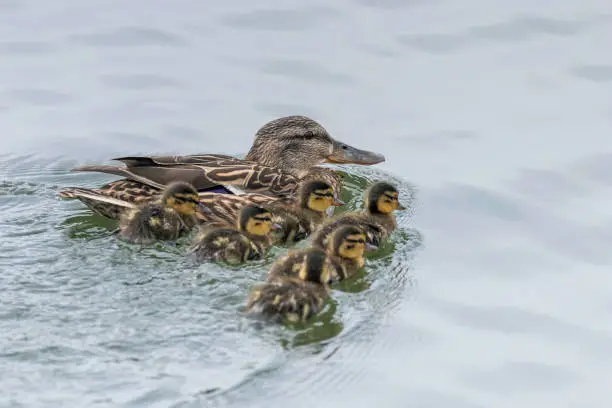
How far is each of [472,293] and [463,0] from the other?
3836 mm

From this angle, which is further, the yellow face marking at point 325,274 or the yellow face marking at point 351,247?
the yellow face marking at point 351,247

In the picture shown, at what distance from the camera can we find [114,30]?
9.89m

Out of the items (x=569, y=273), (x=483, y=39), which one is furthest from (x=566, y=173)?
(x=483, y=39)

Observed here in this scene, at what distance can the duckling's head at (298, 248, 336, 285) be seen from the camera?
652 cm

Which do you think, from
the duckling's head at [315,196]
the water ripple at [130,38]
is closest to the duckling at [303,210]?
the duckling's head at [315,196]

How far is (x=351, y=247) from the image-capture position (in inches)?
270

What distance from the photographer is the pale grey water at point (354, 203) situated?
5.85m

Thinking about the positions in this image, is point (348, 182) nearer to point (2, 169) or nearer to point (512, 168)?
point (512, 168)

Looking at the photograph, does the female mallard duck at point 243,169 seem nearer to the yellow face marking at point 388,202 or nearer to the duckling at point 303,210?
the duckling at point 303,210

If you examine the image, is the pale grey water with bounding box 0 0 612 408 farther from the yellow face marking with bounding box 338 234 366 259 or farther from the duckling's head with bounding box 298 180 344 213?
the duckling's head with bounding box 298 180 344 213

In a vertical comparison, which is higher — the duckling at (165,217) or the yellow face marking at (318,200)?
the yellow face marking at (318,200)

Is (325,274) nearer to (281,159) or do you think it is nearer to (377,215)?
(377,215)

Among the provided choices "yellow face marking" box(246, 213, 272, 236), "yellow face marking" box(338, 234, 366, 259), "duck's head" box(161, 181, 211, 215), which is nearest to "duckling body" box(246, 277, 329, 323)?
"yellow face marking" box(338, 234, 366, 259)

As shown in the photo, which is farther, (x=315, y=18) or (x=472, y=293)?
(x=315, y=18)
